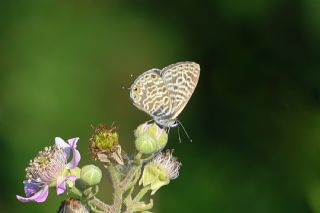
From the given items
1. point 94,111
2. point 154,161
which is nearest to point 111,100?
point 94,111

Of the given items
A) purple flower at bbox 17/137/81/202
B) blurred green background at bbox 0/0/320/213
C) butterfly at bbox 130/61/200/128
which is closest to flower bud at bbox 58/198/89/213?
purple flower at bbox 17/137/81/202

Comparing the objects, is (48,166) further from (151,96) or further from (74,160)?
(151,96)

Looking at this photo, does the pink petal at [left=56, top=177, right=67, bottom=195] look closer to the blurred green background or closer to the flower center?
the flower center

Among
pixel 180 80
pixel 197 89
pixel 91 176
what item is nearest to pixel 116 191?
pixel 91 176

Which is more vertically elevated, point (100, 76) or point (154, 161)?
point (154, 161)

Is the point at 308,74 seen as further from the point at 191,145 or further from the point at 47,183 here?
the point at 47,183

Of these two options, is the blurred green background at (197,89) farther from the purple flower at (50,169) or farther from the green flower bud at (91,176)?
the green flower bud at (91,176)

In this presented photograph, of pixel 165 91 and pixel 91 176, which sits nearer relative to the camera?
pixel 91 176

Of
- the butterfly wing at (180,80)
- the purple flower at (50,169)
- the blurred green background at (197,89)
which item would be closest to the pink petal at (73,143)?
the purple flower at (50,169)
